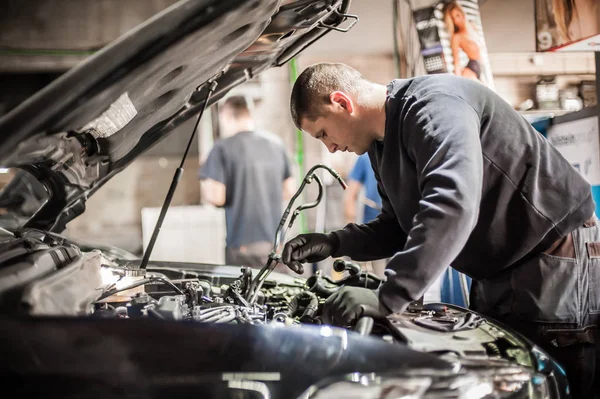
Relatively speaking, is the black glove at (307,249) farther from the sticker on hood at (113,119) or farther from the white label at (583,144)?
the white label at (583,144)

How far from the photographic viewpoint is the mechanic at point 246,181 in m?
3.81

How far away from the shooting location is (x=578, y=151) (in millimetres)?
3590

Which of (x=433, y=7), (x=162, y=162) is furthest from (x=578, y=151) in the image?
(x=162, y=162)

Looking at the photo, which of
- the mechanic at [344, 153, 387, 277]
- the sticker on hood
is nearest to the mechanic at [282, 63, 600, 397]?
the sticker on hood

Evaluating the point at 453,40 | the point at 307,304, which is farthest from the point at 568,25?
the point at 307,304

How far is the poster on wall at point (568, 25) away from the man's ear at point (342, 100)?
8.86 feet

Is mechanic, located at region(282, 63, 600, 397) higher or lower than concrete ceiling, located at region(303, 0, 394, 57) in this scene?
lower

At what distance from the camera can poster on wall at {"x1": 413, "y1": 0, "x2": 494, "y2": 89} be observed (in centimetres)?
434

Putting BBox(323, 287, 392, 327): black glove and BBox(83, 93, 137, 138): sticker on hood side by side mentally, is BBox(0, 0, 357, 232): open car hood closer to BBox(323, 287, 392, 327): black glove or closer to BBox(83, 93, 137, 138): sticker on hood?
BBox(83, 93, 137, 138): sticker on hood

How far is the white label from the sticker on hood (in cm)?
298

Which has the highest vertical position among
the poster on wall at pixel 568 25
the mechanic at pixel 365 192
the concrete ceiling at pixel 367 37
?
the concrete ceiling at pixel 367 37

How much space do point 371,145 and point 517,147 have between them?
49cm

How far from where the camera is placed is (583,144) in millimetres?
3531

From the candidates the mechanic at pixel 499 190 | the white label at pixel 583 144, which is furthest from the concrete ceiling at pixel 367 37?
the mechanic at pixel 499 190
